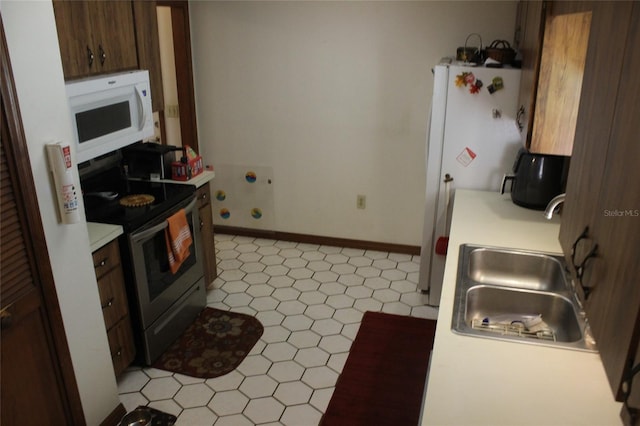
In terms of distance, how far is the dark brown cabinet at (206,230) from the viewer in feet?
10.9

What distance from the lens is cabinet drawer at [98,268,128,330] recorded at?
8.01 feet

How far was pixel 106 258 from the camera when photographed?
2.43 m

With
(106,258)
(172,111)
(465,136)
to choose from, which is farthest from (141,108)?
(465,136)

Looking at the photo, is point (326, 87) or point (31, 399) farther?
point (326, 87)

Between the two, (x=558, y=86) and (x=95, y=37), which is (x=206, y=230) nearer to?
(x=95, y=37)

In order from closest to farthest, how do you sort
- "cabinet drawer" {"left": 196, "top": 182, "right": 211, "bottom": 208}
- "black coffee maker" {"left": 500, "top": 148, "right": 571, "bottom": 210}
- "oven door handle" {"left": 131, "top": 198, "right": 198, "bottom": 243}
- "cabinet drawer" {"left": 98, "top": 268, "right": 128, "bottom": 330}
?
"cabinet drawer" {"left": 98, "top": 268, "right": 128, "bottom": 330}
"oven door handle" {"left": 131, "top": 198, "right": 198, "bottom": 243}
"black coffee maker" {"left": 500, "top": 148, "right": 571, "bottom": 210}
"cabinet drawer" {"left": 196, "top": 182, "right": 211, "bottom": 208}

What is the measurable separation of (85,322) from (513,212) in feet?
7.08

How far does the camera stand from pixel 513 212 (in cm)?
285

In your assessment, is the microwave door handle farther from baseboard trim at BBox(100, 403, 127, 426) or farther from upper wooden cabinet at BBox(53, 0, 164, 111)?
baseboard trim at BBox(100, 403, 127, 426)

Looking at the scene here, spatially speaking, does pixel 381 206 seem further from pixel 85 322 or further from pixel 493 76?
pixel 85 322

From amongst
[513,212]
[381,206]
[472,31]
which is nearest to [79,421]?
[513,212]

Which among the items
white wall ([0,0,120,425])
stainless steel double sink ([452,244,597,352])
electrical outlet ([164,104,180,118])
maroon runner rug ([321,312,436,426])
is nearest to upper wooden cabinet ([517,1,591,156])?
stainless steel double sink ([452,244,597,352])

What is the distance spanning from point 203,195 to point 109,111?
87 cm

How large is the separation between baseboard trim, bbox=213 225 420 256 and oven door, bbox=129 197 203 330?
134 cm
